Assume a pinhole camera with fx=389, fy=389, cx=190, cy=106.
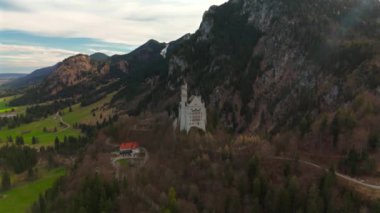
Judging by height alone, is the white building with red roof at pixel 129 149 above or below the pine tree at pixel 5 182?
above

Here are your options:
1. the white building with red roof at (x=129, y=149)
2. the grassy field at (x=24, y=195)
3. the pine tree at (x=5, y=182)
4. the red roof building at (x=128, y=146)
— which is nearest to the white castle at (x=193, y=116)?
the white building with red roof at (x=129, y=149)

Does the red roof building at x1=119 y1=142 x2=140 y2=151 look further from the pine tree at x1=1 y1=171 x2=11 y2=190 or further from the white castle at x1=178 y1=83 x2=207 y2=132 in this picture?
the pine tree at x1=1 y1=171 x2=11 y2=190

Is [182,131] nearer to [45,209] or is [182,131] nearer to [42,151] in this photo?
[45,209]

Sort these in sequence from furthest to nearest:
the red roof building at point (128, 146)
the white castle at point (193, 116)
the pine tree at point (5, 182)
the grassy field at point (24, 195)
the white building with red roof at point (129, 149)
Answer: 1. the pine tree at point (5, 182)
2. the grassy field at point (24, 195)
3. the red roof building at point (128, 146)
4. the white building with red roof at point (129, 149)
5. the white castle at point (193, 116)

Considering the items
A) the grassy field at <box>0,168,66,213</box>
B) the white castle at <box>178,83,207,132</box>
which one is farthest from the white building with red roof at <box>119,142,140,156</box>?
the grassy field at <box>0,168,66,213</box>

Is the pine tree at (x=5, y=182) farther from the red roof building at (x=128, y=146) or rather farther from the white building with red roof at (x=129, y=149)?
the white building with red roof at (x=129, y=149)

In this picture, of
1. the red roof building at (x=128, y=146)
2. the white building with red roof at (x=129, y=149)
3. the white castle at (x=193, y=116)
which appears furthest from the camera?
the red roof building at (x=128, y=146)

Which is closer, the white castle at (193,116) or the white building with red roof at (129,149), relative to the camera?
the white castle at (193,116)

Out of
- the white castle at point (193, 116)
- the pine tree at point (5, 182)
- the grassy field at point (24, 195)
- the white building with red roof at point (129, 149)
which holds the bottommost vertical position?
the grassy field at point (24, 195)

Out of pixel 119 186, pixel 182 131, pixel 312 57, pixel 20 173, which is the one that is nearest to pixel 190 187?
pixel 119 186
